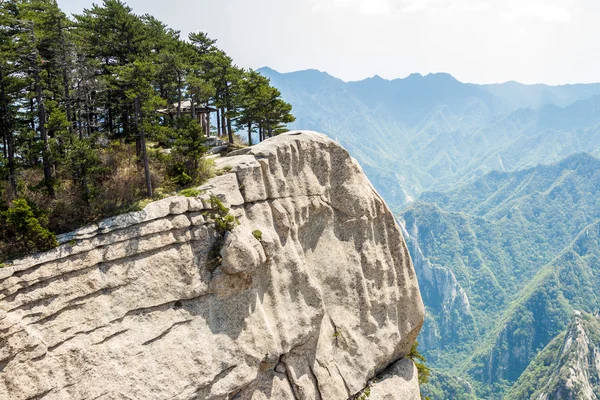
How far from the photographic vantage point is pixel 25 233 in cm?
2364

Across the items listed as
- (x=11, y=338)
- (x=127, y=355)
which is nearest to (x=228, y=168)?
(x=127, y=355)

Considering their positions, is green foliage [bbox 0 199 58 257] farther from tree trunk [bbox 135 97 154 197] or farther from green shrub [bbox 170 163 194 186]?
green shrub [bbox 170 163 194 186]

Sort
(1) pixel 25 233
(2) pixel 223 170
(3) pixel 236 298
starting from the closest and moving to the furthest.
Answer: (1) pixel 25 233 → (3) pixel 236 298 → (2) pixel 223 170

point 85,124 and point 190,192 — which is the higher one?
point 85,124

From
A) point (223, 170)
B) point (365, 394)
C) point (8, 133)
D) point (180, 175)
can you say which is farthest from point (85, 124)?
point (365, 394)

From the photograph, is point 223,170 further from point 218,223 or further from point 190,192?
point 218,223

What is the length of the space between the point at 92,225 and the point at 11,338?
7.49m

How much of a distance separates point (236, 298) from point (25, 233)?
44.4ft

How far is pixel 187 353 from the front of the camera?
85.4ft

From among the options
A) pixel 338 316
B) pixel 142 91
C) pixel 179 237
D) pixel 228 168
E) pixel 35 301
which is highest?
pixel 142 91

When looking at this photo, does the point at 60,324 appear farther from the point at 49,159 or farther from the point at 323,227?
the point at 323,227

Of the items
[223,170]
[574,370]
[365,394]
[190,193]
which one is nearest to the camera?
[190,193]

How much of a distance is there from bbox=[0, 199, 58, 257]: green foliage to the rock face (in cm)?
84

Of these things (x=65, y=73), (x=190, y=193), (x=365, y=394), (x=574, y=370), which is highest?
(x=65, y=73)
